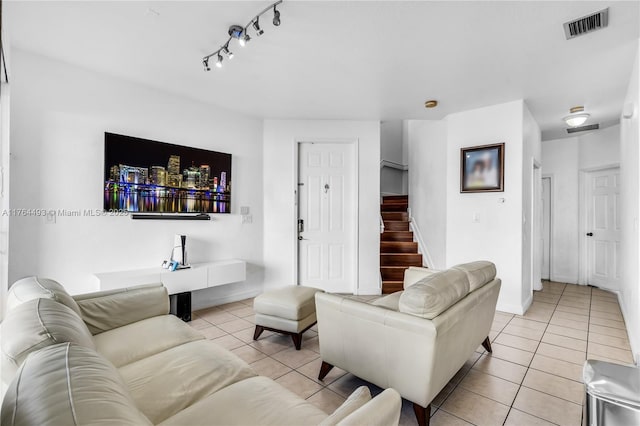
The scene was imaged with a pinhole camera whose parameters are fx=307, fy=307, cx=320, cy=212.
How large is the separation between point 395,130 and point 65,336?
6879 mm

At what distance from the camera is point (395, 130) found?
23.0 feet

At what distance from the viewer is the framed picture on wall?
377cm

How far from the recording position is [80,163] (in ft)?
9.49

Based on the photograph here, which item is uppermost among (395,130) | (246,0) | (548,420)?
(395,130)

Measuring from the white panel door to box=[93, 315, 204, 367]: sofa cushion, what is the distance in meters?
6.03

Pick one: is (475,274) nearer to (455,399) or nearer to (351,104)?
(455,399)

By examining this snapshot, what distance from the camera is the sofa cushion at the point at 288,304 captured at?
2656 mm

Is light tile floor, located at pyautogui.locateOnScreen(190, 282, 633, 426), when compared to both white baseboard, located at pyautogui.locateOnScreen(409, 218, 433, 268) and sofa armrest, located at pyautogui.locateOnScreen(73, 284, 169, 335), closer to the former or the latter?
sofa armrest, located at pyautogui.locateOnScreen(73, 284, 169, 335)

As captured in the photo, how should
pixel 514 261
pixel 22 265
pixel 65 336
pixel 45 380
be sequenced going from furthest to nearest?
pixel 514 261
pixel 22 265
pixel 65 336
pixel 45 380

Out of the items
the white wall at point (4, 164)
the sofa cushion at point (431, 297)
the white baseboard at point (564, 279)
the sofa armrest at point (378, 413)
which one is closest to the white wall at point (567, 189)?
the white baseboard at point (564, 279)

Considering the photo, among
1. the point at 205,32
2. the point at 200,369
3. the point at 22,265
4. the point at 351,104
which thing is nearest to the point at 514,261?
the point at 351,104

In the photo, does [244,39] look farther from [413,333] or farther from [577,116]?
[577,116]

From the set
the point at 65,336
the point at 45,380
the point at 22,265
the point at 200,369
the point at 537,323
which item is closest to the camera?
the point at 45,380

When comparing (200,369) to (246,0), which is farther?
(246,0)
